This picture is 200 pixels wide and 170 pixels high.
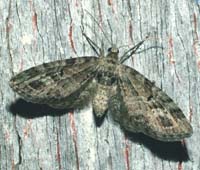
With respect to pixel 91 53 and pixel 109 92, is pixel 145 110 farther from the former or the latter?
pixel 91 53

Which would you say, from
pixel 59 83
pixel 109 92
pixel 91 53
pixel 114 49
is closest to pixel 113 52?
pixel 114 49

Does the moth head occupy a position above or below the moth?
above

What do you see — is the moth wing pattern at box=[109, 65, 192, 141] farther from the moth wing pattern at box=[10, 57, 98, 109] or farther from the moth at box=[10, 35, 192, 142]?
the moth wing pattern at box=[10, 57, 98, 109]

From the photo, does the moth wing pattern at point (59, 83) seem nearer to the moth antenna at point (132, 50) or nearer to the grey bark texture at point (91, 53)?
the grey bark texture at point (91, 53)

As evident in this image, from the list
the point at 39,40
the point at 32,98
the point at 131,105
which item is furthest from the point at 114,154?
the point at 39,40

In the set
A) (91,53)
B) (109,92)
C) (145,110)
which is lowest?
(145,110)

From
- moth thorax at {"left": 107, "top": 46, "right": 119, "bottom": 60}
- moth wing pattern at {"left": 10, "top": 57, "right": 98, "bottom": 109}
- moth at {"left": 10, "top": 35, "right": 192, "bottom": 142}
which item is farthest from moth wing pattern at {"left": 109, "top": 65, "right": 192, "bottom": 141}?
moth wing pattern at {"left": 10, "top": 57, "right": 98, "bottom": 109}

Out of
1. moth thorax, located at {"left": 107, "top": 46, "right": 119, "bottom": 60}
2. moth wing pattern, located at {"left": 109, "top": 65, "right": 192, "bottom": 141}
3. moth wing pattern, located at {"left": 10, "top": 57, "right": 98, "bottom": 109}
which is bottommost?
moth wing pattern, located at {"left": 109, "top": 65, "right": 192, "bottom": 141}
